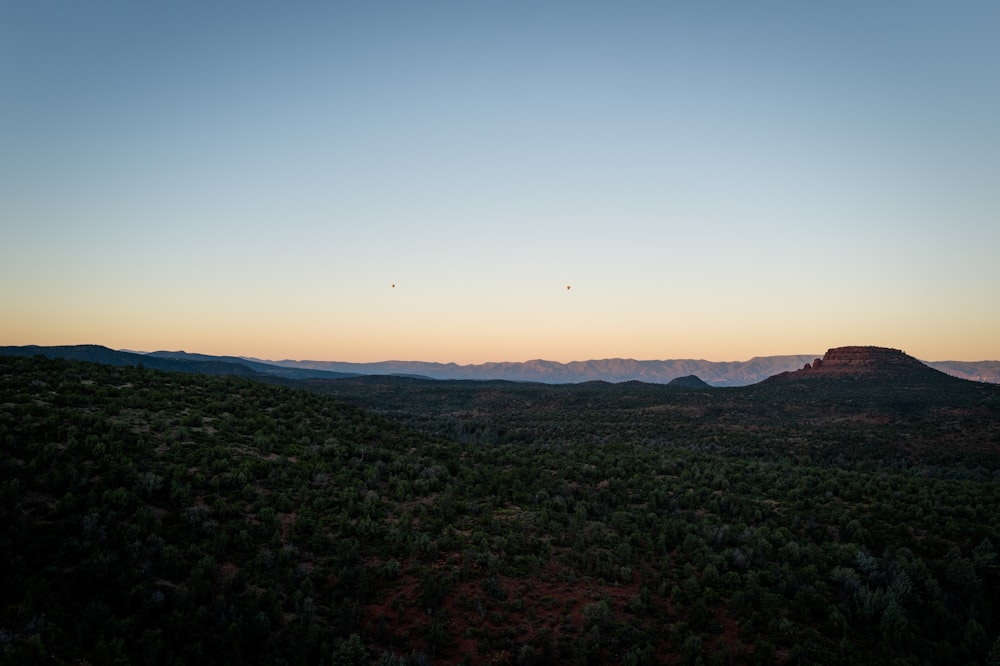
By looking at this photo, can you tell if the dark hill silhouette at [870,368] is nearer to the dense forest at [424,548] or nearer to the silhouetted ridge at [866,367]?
the silhouetted ridge at [866,367]

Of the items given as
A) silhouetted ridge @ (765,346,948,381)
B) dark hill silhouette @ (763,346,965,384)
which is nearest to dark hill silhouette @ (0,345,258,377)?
dark hill silhouette @ (763,346,965,384)

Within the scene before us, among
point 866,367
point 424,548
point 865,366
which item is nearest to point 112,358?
point 424,548

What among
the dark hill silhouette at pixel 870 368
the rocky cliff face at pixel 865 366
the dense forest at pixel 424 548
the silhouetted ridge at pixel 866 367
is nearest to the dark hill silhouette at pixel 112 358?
the dense forest at pixel 424 548

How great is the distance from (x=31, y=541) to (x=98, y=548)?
1215 mm

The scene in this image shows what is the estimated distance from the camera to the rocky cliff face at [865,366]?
84.2 m

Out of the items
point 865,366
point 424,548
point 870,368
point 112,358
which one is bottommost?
point 424,548

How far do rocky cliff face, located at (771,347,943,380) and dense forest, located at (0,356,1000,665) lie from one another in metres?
75.9

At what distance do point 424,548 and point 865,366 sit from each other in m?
102

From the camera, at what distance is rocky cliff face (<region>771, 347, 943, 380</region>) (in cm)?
8425

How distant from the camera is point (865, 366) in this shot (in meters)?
89.9

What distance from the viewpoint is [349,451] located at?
22172 mm

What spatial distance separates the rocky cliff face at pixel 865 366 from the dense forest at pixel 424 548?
75.9 m

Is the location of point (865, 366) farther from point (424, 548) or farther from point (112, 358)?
point (112, 358)

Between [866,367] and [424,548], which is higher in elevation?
[866,367]
